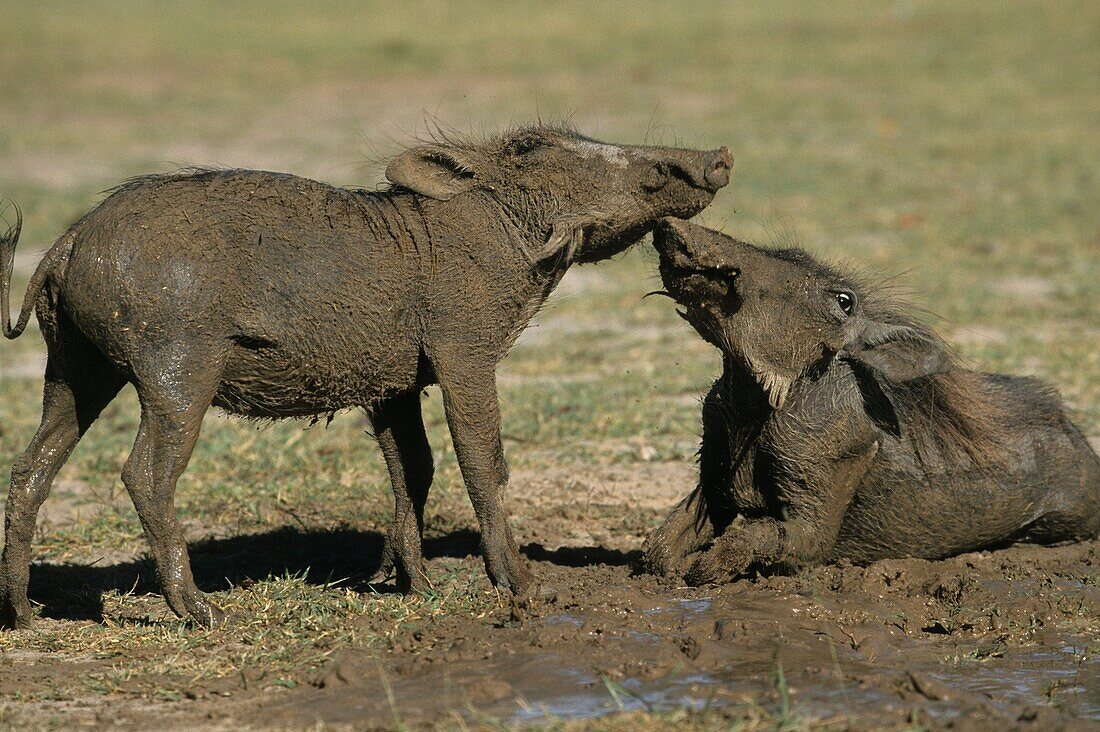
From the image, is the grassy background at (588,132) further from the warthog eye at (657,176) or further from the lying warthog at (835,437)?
the lying warthog at (835,437)

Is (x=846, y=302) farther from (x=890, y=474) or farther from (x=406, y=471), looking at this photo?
(x=406, y=471)

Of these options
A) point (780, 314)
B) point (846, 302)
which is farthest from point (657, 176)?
point (846, 302)

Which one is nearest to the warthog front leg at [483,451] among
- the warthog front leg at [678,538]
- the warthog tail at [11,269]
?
the warthog front leg at [678,538]

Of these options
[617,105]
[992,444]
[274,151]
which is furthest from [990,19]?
[992,444]

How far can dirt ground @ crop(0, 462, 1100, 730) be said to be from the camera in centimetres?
398

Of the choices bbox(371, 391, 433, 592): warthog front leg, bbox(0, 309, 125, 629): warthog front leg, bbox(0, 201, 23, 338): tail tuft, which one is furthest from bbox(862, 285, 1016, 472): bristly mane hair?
bbox(0, 201, 23, 338): tail tuft

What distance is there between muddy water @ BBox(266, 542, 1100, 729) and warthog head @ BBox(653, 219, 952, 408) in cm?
81

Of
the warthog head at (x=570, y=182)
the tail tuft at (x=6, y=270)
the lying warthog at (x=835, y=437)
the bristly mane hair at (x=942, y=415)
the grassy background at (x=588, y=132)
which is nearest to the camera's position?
the tail tuft at (x=6, y=270)

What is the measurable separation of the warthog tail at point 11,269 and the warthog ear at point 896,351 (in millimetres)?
2877

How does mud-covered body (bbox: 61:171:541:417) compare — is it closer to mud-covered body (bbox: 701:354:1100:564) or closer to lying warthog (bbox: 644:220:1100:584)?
lying warthog (bbox: 644:220:1100:584)

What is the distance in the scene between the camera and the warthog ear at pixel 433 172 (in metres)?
5.10

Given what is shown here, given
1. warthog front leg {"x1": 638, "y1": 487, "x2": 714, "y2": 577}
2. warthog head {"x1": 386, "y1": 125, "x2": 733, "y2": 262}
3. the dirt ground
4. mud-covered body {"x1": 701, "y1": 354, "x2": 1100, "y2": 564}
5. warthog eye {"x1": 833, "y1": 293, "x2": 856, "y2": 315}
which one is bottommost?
the dirt ground

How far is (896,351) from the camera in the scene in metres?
5.43

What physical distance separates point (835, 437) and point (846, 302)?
0.52 metres
